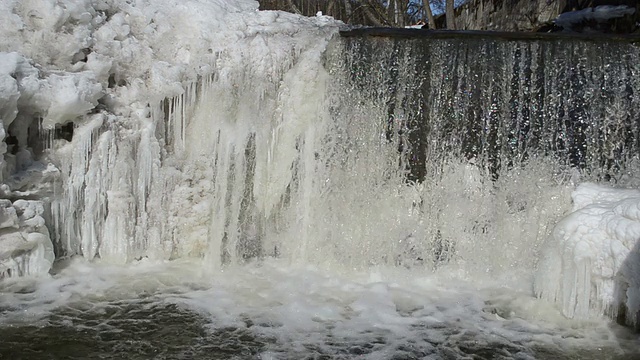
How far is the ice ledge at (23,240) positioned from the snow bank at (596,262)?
157 inches

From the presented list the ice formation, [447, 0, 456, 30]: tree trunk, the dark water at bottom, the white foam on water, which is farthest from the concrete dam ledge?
[447, 0, 456, 30]: tree trunk

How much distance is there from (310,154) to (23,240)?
2.51 metres

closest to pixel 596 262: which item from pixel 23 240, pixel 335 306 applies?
pixel 335 306

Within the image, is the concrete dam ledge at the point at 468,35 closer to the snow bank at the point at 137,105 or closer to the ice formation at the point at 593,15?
the snow bank at the point at 137,105

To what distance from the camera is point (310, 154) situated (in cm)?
593

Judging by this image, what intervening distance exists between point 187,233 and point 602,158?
3.77m

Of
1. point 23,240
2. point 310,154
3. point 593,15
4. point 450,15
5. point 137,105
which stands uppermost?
point 450,15

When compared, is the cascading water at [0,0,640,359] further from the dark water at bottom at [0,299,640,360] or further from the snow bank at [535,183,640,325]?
the dark water at bottom at [0,299,640,360]

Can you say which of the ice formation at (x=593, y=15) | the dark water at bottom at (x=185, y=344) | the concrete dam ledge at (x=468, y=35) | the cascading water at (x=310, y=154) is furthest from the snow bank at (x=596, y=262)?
the ice formation at (x=593, y=15)

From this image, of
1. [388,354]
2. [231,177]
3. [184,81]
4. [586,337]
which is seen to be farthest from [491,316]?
[184,81]

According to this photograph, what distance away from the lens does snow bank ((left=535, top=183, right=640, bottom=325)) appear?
455 centimetres

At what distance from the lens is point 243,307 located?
4746 mm

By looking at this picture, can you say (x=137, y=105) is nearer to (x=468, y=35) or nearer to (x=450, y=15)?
(x=468, y=35)

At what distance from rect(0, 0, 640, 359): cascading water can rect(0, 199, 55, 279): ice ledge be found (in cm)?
3
